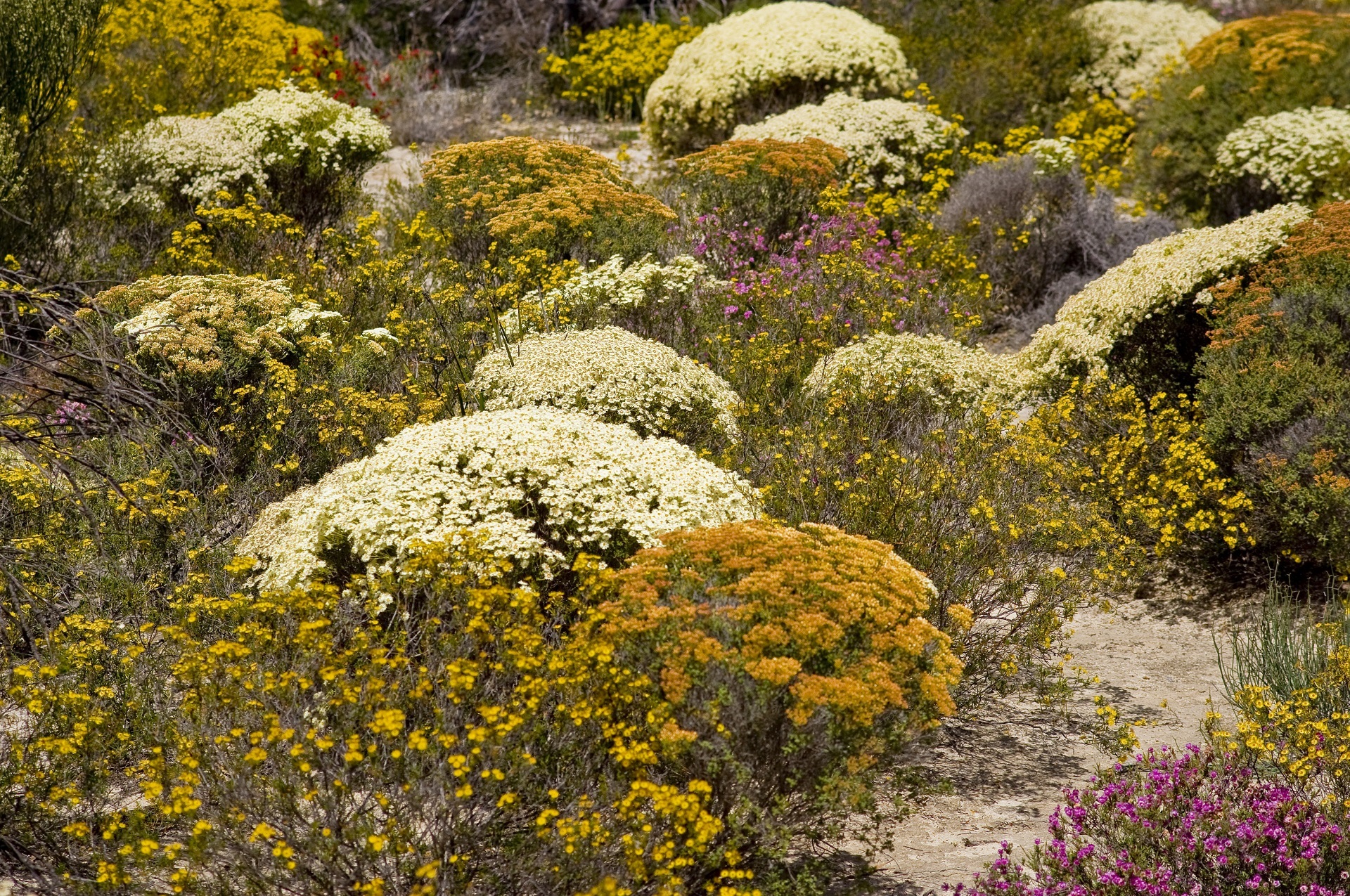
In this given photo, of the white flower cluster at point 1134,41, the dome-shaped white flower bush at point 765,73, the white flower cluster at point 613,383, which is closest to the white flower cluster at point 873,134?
the dome-shaped white flower bush at point 765,73

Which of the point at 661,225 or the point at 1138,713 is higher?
the point at 661,225

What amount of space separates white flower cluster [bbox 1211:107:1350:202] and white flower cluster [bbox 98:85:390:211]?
689cm

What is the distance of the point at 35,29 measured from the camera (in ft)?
25.0

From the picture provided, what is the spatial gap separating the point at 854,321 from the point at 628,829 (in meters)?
4.92

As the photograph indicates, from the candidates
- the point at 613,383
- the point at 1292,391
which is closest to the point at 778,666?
the point at 613,383

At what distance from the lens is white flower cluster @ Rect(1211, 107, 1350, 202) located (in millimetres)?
9562

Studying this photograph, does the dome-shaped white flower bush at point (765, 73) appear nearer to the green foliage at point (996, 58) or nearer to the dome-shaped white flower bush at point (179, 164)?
the green foliage at point (996, 58)

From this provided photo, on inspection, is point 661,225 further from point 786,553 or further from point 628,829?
point 628,829

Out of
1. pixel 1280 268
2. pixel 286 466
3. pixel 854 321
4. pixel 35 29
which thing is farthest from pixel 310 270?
pixel 1280 268

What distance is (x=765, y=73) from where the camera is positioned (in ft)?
37.8

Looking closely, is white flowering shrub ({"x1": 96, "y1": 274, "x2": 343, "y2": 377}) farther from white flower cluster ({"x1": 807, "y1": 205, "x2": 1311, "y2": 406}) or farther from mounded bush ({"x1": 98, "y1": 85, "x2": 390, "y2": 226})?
white flower cluster ({"x1": 807, "y1": 205, "x2": 1311, "y2": 406})

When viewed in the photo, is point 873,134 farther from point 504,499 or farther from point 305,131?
point 504,499

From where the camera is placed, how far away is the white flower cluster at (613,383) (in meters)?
5.88

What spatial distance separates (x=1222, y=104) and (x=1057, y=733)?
765 centimetres
